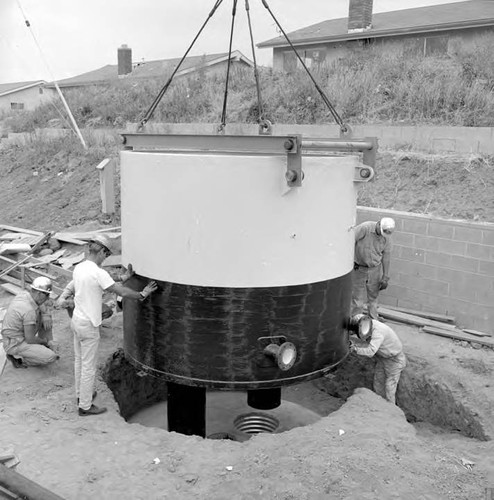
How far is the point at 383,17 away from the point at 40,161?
1725 centimetres

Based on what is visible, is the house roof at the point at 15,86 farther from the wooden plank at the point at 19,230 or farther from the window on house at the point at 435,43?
the wooden plank at the point at 19,230

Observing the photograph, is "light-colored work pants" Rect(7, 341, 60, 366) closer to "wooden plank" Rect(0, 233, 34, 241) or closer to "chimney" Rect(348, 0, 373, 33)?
"wooden plank" Rect(0, 233, 34, 241)

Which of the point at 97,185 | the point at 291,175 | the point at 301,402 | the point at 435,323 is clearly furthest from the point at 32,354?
the point at 97,185

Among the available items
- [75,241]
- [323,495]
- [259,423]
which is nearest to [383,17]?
[75,241]

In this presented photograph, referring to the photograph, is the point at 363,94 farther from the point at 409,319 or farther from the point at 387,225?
the point at 409,319

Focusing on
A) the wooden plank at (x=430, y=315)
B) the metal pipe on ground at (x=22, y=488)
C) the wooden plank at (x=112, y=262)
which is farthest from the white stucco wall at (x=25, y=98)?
the metal pipe on ground at (x=22, y=488)

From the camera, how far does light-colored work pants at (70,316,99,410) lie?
5.96 metres

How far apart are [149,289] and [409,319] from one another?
4358 millimetres

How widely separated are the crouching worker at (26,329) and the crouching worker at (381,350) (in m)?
3.50

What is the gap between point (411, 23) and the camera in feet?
82.2

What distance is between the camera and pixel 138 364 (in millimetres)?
6184

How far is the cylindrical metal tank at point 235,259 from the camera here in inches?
210

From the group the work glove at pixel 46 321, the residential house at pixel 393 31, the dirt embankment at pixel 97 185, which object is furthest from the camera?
the residential house at pixel 393 31

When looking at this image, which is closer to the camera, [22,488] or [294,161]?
[22,488]
